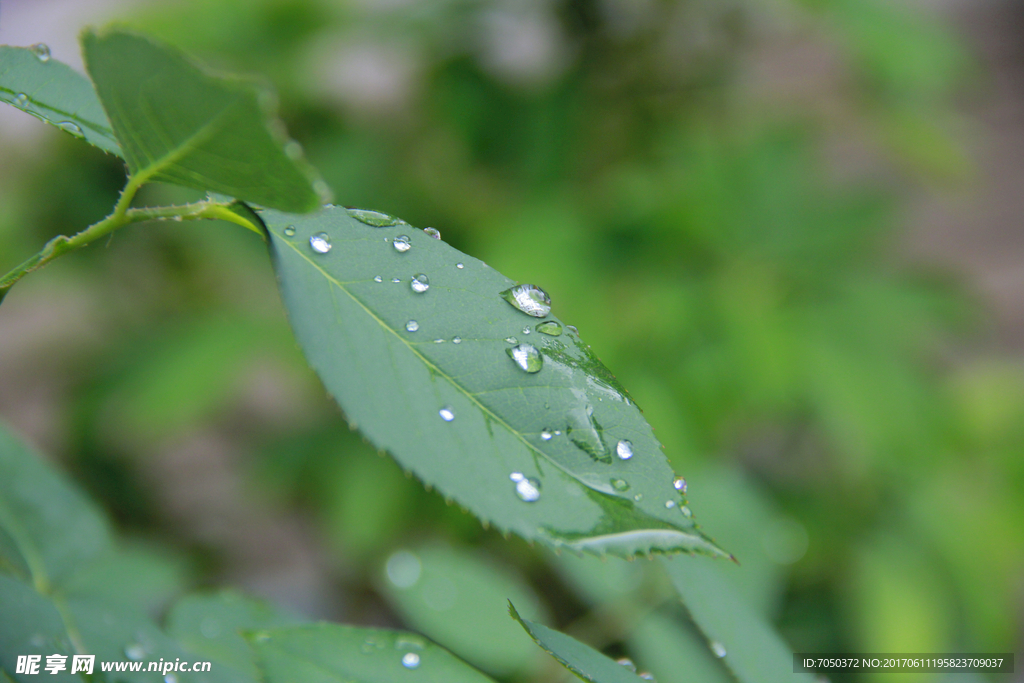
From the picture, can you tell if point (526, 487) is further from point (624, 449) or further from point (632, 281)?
point (632, 281)

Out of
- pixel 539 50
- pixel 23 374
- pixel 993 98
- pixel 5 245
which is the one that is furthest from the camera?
pixel 993 98

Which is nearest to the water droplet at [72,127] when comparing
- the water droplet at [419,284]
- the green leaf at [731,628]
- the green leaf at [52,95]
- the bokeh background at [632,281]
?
the green leaf at [52,95]

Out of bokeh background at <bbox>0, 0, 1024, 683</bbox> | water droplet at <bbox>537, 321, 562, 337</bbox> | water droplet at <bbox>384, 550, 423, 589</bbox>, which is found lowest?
water droplet at <bbox>537, 321, 562, 337</bbox>

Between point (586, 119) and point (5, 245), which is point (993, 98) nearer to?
point (586, 119)

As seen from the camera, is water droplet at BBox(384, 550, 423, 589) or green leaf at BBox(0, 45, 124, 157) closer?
green leaf at BBox(0, 45, 124, 157)

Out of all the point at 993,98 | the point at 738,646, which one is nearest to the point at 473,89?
the point at 738,646

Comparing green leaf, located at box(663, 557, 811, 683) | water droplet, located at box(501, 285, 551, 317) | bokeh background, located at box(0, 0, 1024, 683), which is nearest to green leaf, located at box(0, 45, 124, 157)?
water droplet, located at box(501, 285, 551, 317)

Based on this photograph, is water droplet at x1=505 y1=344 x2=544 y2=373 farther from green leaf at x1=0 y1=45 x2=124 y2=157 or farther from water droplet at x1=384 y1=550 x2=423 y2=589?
water droplet at x1=384 y1=550 x2=423 y2=589
